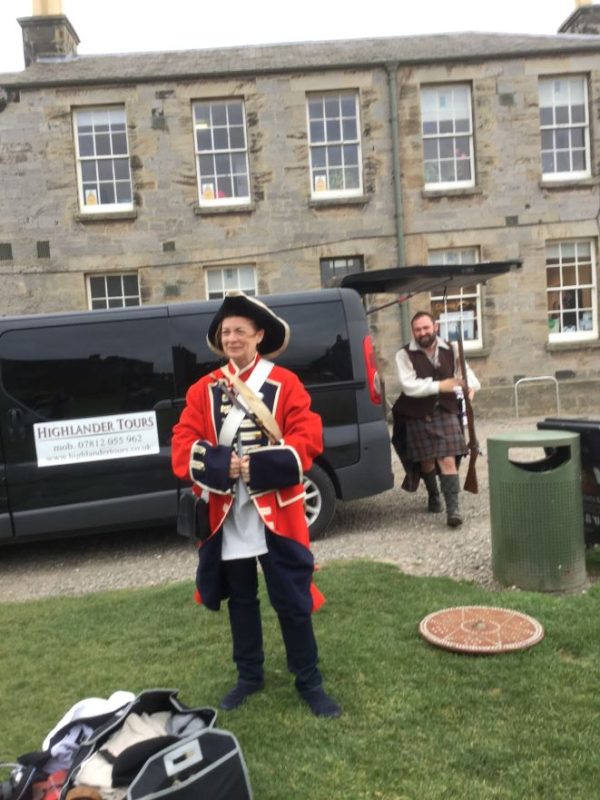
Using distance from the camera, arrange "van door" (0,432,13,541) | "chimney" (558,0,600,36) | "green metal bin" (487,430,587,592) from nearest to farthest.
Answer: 1. "green metal bin" (487,430,587,592)
2. "van door" (0,432,13,541)
3. "chimney" (558,0,600,36)

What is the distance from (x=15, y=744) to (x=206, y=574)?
1.09 m

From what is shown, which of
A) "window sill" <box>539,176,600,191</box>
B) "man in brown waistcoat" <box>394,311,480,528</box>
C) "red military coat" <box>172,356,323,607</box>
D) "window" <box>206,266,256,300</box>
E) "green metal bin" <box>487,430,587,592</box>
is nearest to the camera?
"red military coat" <box>172,356,323,607</box>

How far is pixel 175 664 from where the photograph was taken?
3625 millimetres

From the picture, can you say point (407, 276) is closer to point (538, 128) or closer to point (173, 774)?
point (173, 774)

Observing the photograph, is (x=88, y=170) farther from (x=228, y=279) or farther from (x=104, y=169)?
(x=228, y=279)

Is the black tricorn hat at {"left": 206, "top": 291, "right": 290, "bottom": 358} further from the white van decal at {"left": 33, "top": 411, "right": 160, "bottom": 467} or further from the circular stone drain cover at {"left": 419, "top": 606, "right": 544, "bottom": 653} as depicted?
the white van decal at {"left": 33, "top": 411, "right": 160, "bottom": 467}

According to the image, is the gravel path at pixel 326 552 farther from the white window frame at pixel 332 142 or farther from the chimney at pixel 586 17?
the chimney at pixel 586 17

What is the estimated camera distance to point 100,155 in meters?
14.5

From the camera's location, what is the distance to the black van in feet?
18.9

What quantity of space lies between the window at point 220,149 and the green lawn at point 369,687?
38.0 feet

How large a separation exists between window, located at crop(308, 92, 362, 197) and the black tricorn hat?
485 inches

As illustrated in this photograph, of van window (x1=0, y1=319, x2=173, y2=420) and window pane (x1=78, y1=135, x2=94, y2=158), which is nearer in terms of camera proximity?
van window (x1=0, y1=319, x2=173, y2=420)

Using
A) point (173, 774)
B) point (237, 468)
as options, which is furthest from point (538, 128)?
point (173, 774)

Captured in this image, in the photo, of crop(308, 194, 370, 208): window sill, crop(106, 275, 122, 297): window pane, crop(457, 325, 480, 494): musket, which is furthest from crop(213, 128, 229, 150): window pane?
crop(457, 325, 480, 494): musket
